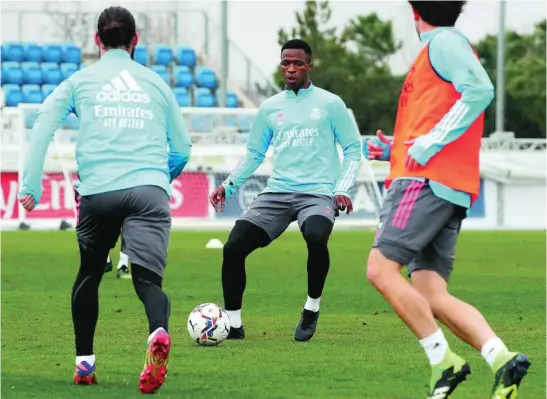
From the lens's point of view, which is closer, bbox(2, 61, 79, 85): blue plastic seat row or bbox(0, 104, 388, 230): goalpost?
bbox(0, 104, 388, 230): goalpost

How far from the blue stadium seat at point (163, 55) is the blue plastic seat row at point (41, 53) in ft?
8.14

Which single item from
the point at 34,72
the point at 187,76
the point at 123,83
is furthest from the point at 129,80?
the point at 187,76

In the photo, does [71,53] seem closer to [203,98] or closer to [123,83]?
[203,98]

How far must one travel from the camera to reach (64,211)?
31781 mm

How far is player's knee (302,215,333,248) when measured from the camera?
33.0 feet

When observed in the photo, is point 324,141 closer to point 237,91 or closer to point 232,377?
point 232,377

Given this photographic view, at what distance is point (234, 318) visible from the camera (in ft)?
33.8

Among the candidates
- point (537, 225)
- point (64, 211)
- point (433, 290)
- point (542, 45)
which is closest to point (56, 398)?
point (433, 290)

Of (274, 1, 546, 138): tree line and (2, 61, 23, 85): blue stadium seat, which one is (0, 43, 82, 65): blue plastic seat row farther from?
(274, 1, 546, 138): tree line

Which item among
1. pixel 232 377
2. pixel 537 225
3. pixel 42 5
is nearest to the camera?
pixel 232 377

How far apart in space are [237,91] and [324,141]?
116 ft

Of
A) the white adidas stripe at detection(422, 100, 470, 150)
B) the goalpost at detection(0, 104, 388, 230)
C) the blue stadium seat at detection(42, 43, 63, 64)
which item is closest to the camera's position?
the white adidas stripe at detection(422, 100, 470, 150)

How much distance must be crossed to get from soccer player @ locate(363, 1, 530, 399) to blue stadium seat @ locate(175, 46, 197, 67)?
125ft

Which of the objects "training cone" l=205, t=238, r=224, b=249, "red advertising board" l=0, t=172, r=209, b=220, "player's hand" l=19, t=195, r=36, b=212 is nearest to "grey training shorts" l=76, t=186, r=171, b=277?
"player's hand" l=19, t=195, r=36, b=212
